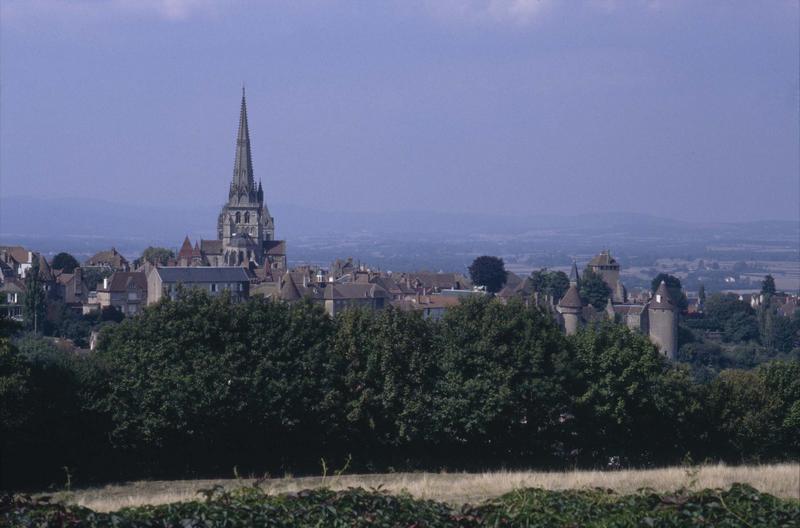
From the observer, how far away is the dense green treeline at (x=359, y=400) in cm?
1983

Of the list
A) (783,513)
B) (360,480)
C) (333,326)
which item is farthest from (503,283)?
(783,513)

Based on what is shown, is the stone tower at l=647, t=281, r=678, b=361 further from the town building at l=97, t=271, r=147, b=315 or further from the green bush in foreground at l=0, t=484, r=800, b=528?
the green bush in foreground at l=0, t=484, r=800, b=528

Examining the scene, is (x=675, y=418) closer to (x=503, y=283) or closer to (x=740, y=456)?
(x=740, y=456)

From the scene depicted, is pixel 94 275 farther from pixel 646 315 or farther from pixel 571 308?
pixel 646 315

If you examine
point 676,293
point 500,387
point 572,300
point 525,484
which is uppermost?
point 525,484

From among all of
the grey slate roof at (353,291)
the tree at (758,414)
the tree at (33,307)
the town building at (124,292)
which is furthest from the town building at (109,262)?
the tree at (758,414)

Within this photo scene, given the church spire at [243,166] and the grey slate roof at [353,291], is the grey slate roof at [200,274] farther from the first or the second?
the church spire at [243,166]

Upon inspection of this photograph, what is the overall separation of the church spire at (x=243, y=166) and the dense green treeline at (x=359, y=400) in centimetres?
12121

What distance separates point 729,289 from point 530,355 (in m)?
171

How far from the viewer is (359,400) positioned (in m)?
21.0

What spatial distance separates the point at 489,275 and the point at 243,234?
3515 centimetres

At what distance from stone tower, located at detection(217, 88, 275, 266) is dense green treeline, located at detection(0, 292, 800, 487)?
9820 cm

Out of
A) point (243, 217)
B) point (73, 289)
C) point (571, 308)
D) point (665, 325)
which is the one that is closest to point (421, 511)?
point (571, 308)

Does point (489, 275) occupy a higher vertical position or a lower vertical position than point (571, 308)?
higher
